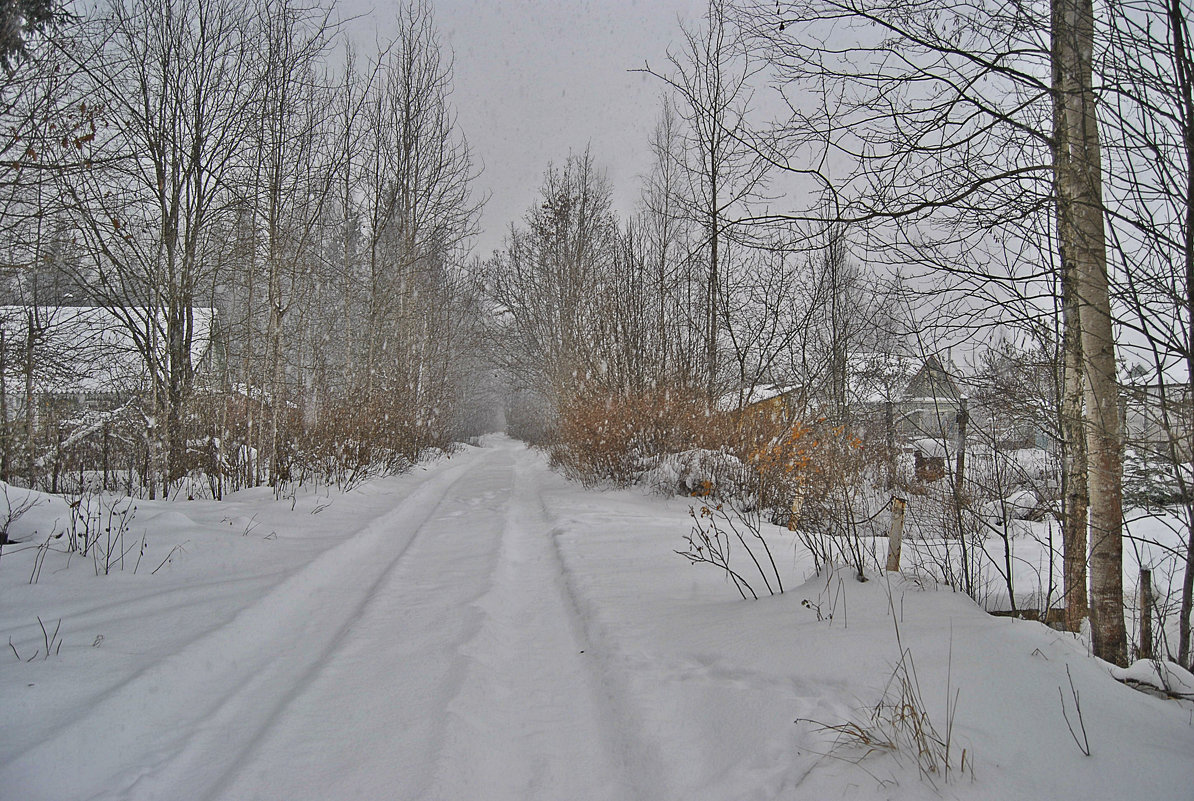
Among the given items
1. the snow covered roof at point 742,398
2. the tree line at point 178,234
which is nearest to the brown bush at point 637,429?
the snow covered roof at point 742,398

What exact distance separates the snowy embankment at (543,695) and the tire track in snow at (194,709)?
0.01 m

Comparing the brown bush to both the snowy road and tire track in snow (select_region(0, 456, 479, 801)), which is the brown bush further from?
tire track in snow (select_region(0, 456, 479, 801))

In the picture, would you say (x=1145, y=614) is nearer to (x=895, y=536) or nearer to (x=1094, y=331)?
(x=895, y=536)

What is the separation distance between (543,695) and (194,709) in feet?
5.09

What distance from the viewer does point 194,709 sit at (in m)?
2.58

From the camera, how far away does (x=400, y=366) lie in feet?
56.0

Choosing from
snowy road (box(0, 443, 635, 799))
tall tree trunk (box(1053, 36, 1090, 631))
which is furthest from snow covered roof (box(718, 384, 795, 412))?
snowy road (box(0, 443, 635, 799))

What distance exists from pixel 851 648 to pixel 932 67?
2.94 metres

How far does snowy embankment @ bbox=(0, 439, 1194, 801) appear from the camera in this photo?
6.41 ft

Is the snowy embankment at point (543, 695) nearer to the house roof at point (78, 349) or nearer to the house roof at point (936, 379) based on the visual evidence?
the house roof at point (936, 379)

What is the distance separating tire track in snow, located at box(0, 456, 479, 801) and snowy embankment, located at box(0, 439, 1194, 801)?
12 millimetres

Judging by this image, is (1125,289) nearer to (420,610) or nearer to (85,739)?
(420,610)

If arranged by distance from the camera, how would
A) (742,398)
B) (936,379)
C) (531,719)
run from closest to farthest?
(531,719) → (936,379) → (742,398)

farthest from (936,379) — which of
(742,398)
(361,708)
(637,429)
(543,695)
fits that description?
(637,429)
